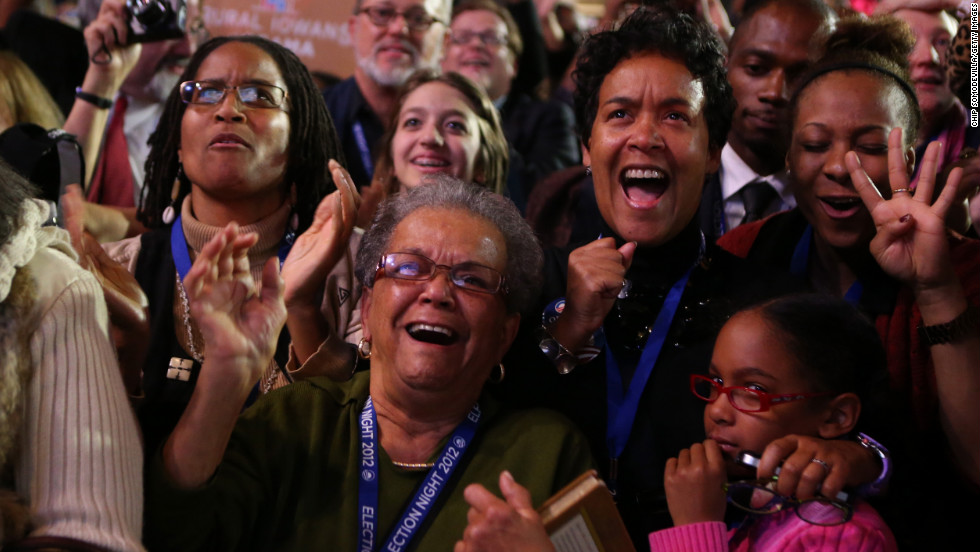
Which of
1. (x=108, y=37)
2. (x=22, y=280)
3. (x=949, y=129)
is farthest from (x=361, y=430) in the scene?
(x=949, y=129)

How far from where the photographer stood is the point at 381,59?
450 cm

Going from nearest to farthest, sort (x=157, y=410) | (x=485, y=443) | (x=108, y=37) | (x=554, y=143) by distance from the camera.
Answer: (x=485, y=443), (x=157, y=410), (x=108, y=37), (x=554, y=143)

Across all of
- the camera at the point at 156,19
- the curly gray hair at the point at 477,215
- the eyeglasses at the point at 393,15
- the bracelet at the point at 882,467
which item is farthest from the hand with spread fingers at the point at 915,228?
the eyeglasses at the point at 393,15

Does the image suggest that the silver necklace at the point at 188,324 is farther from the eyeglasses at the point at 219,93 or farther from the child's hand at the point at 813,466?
the child's hand at the point at 813,466

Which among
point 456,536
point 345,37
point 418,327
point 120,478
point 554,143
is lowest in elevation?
Answer: point 456,536

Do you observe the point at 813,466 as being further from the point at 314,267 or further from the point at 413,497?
the point at 314,267

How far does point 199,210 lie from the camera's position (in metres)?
3.09

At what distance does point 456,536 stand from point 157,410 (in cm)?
81

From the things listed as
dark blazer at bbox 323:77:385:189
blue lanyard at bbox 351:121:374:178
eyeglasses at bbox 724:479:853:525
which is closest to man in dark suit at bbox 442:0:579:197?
dark blazer at bbox 323:77:385:189

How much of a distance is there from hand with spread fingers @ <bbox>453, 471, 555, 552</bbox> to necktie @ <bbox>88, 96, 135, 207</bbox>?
2540 millimetres

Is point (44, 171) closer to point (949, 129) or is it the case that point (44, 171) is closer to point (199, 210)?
point (199, 210)

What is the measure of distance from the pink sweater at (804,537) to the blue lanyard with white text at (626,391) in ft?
1.27

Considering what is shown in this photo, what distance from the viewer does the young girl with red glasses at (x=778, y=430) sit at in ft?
6.71

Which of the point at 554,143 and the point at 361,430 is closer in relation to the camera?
the point at 361,430
